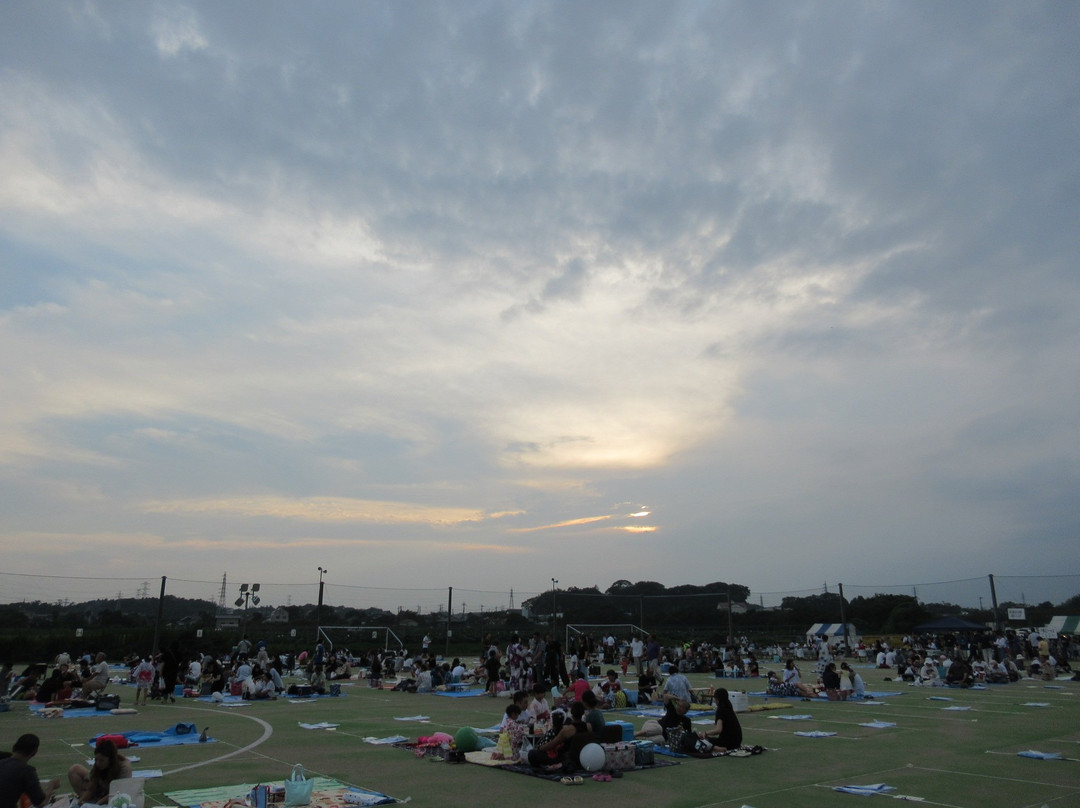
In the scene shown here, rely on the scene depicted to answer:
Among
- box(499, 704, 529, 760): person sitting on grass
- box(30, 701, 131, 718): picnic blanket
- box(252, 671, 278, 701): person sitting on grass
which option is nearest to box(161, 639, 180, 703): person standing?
box(252, 671, 278, 701): person sitting on grass

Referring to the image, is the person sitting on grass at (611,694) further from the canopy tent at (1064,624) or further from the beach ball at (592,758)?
the canopy tent at (1064,624)

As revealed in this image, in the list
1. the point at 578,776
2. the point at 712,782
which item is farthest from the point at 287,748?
the point at 712,782

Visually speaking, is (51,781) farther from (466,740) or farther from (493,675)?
(493,675)

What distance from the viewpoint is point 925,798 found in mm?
8672

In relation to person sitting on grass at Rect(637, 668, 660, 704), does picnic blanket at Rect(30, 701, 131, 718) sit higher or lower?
lower

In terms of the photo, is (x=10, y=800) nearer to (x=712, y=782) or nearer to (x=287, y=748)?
(x=287, y=748)

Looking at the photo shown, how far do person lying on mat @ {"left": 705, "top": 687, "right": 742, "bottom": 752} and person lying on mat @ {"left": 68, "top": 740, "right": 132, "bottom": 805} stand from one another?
8.28m

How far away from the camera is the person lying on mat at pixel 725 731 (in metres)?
11.9

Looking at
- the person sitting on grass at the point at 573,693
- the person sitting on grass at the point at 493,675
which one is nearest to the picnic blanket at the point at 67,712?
the person sitting on grass at the point at 493,675

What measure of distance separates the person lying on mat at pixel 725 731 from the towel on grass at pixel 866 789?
2724 millimetres

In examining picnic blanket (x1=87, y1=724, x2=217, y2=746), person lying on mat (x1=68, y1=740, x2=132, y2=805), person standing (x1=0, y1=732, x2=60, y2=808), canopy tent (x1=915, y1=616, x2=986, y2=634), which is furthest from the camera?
canopy tent (x1=915, y1=616, x2=986, y2=634)

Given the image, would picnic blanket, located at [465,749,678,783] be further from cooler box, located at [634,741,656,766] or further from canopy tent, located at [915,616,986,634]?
canopy tent, located at [915,616,986,634]

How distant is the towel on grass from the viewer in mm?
8891

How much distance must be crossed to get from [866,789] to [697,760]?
9.28 feet
